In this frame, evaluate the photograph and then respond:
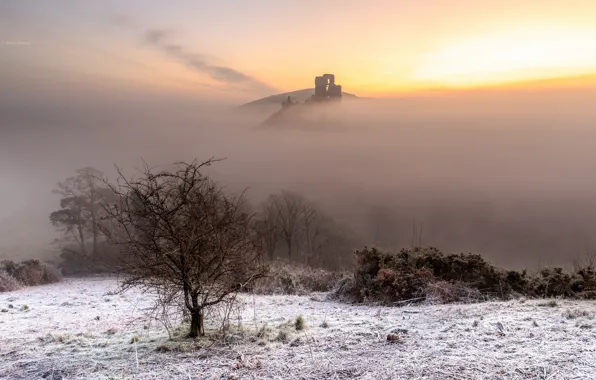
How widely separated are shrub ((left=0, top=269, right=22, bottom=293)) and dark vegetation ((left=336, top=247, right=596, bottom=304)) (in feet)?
70.8

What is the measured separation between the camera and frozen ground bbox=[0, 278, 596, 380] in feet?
22.9

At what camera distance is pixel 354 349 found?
26.5ft

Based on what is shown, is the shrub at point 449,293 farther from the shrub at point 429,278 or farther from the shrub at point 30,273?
the shrub at point 30,273

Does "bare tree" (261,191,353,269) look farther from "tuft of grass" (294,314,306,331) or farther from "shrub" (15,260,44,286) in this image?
"tuft of grass" (294,314,306,331)

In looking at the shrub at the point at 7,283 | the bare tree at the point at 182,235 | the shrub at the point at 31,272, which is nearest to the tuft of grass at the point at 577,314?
the bare tree at the point at 182,235

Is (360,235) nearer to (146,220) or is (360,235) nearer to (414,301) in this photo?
(414,301)

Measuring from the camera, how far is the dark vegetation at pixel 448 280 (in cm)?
1441

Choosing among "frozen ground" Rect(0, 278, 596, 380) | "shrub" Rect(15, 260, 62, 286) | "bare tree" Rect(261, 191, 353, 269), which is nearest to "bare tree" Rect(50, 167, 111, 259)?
"shrub" Rect(15, 260, 62, 286)

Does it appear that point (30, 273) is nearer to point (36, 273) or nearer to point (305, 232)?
point (36, 273)

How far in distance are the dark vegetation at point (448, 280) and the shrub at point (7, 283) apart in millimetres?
21586

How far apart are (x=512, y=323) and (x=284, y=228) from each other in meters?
38.0

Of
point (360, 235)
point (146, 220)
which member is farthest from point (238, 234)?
point (360, 235)

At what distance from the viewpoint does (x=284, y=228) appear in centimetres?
4666

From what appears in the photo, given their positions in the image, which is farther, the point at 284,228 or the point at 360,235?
the point at 360,235
